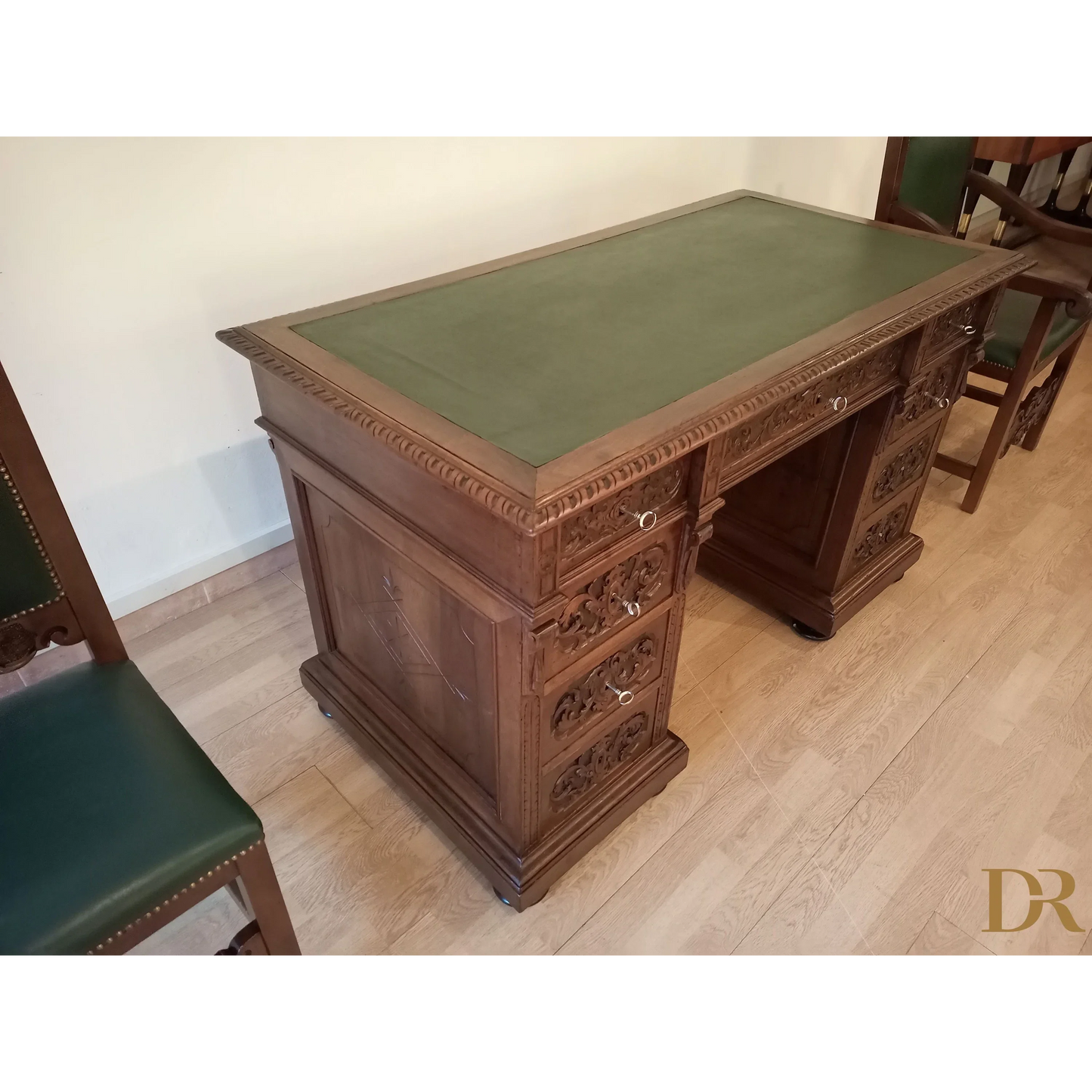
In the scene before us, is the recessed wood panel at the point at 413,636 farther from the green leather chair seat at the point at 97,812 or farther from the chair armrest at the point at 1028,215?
the chair armrest at the point at 1028,215

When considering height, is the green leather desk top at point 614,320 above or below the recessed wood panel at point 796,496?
above

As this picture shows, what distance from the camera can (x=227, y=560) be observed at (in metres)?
→ 1.78

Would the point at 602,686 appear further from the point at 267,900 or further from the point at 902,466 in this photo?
the point at 902,466

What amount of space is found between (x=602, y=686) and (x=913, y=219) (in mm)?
1480

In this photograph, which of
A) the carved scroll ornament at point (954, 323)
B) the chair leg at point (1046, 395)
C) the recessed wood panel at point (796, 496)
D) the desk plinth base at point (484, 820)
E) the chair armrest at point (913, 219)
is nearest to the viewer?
the desk plinth base at point (484, 820)

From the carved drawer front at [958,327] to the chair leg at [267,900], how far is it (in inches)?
52.4

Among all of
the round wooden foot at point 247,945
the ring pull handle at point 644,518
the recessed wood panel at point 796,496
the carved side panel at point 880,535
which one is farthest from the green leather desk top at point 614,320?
the round wooden foot at point 247,945

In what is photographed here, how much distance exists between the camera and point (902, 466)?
1675 mm

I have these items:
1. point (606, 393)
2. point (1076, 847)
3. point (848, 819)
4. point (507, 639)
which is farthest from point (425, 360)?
point (1076, 847)

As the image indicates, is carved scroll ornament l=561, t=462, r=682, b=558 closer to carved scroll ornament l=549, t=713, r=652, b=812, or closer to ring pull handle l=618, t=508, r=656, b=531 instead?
ring pull handle l=618, t=508, r=656, b=531

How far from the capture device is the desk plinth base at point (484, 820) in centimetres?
123

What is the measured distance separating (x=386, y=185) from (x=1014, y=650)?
1617 mm

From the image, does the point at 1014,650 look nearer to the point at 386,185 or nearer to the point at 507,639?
the point at 507,639

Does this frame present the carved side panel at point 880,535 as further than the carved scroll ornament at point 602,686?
Yes
